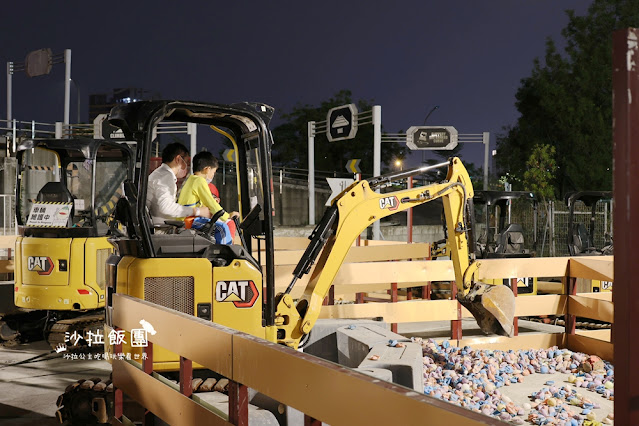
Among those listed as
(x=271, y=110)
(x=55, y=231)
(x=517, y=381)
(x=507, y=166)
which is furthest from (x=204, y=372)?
→ (x=507, y=166)

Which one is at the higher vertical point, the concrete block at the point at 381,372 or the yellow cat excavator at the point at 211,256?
the yellow cat excavator at the point at 211,256

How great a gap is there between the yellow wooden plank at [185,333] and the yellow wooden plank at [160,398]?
0.75 feet

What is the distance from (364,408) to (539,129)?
39.3 metres

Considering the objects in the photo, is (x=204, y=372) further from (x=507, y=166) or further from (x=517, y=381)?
(x=507, y=166)

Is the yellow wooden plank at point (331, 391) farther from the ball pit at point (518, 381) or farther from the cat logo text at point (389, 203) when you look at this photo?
the cat logo text at point (389, 203)

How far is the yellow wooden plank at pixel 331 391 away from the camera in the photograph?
2.26m

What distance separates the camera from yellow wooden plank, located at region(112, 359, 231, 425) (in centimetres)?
371

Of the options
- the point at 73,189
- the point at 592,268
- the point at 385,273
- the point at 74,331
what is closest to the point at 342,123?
the point at 73,189

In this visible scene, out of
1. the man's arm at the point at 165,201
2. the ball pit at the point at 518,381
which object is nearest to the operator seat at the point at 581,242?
the ball pit at the point at 518,381

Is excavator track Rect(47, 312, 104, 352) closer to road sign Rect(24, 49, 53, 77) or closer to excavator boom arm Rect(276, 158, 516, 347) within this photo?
excavator boom arm Rect(276, 158, 516, 347)

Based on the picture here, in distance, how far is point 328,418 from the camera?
267 cm

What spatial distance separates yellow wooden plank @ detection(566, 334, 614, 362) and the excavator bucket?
1.54m

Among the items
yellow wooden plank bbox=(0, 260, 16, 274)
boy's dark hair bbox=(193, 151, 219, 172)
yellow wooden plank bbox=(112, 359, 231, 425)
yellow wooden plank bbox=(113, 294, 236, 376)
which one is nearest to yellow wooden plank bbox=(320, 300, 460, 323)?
boy's dark hair bbox=(193, 151, 219, 172)

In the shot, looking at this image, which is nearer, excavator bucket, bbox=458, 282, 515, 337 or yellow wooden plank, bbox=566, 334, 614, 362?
excavator bucket, bbox=458, 282, 515, 337
